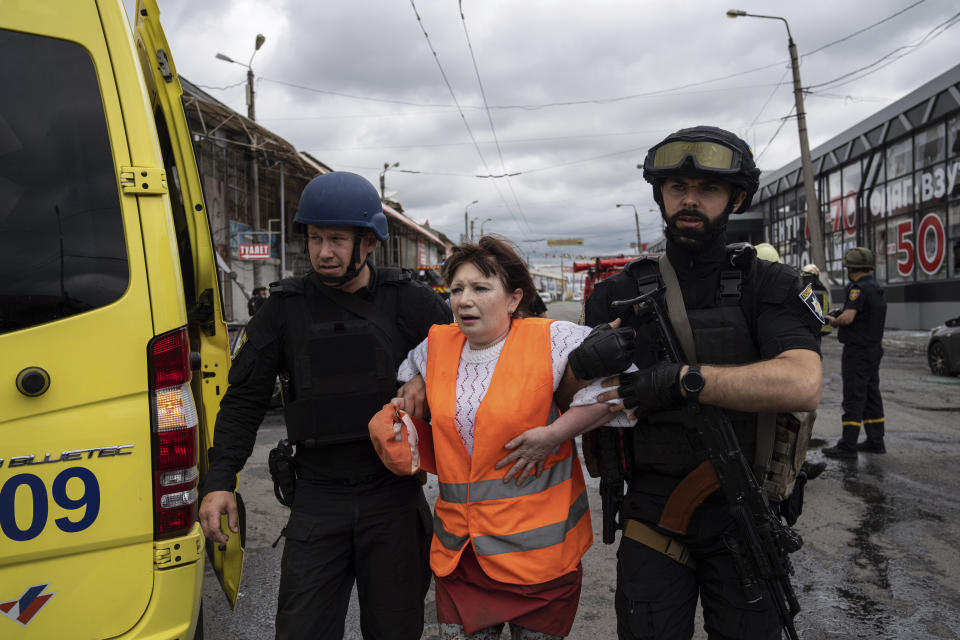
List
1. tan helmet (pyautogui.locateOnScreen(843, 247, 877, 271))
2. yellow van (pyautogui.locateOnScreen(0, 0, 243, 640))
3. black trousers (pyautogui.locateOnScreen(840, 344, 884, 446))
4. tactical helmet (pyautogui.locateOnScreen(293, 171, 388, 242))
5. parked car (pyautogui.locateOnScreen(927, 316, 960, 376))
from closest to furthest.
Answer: yellow van (pyautogui.locateOnScreen(0, 0, 243, 640)), tactical helmet (pyautogui.locateOnScreen(293, 171, 388, 242)), black trousers (pyautogui.locateOnScreen(840, 344, 884, 446)), tan helmet (pyautogui.locateOnScreen(843, 247, 877, 271)), parked car (pyautogui.locateOnScreen(927, 316, 960, 376))

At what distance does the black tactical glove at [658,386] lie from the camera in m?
1.81

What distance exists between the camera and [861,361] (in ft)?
20.8

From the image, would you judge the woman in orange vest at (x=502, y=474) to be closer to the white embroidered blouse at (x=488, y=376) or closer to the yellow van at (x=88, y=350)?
the white embroidered blouse at (x=488, y=376)

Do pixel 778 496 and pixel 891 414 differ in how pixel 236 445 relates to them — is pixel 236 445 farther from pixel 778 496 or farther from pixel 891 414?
pixel 891 414

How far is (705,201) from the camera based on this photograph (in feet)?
6.89

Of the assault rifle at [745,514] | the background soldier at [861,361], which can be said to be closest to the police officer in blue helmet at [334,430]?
the assault rifle at [745,514]

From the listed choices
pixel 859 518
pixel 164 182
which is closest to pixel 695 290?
pixel 164 182

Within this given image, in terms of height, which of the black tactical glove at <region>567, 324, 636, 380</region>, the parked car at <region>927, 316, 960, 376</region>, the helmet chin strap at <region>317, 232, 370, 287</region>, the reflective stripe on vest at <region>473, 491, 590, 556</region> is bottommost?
the parked car at <region>927, 316, 960, 376</region>

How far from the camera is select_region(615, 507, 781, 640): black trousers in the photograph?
192 centimetres

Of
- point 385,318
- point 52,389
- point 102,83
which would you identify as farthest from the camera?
point 385,318

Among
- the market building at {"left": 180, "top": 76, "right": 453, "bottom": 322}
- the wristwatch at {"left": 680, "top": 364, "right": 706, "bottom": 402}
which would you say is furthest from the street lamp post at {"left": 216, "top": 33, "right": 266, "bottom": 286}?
the wristwatch at {"left": 680, "top": 364, "right": 706, "bottom": 402}

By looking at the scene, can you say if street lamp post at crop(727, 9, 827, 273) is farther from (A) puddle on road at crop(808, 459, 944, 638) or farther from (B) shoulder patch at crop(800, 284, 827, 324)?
(B) shoulder patch at crop(800, 284, 827, 324)

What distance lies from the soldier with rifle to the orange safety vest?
0.18m

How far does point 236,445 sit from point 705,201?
5.59 ft
